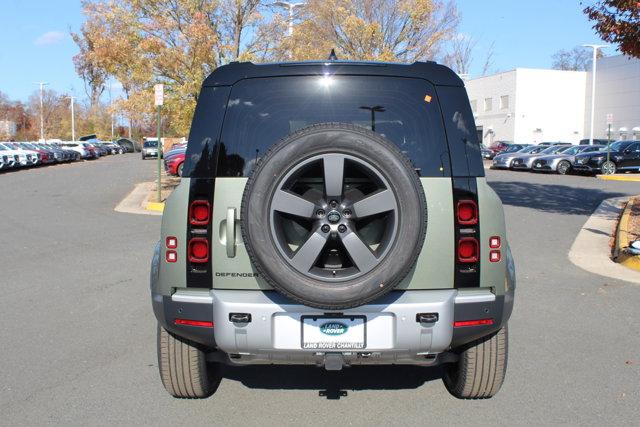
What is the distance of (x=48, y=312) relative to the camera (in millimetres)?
6258

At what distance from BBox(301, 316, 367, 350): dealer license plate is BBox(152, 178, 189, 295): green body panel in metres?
0.71

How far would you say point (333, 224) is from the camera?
317 cm

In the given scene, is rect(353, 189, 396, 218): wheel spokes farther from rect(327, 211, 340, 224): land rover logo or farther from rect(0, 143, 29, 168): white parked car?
rect(0, 143, 29, 168): white parked car

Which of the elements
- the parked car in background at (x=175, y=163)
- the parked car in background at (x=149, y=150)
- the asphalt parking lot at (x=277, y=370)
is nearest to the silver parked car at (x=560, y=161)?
the parked car in background at (x=175, y=163)

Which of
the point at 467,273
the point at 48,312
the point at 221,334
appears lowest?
the point at 48,312

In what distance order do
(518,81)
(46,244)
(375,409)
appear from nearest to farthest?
(375,409), (46,244), (518,81)

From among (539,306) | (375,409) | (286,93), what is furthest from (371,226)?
(539,306)

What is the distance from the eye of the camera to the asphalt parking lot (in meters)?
3.86

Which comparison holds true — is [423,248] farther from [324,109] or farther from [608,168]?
[608,168]

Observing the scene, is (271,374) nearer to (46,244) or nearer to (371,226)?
(371,226)

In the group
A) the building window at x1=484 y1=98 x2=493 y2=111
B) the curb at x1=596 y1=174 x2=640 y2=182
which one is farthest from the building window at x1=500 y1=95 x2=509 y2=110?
the curb at x1=596 y1=174 x2=640 y2=182

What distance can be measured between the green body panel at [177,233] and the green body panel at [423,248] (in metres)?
0.17

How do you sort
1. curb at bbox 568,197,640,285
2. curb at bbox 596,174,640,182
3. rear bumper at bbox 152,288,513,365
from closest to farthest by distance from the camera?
1. rear bumper at bbox 152,288,513,365
2. curb at bbox 568,197,640,285
3. curb at bbox 596,174,640,182

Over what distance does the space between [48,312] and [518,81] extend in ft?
172
